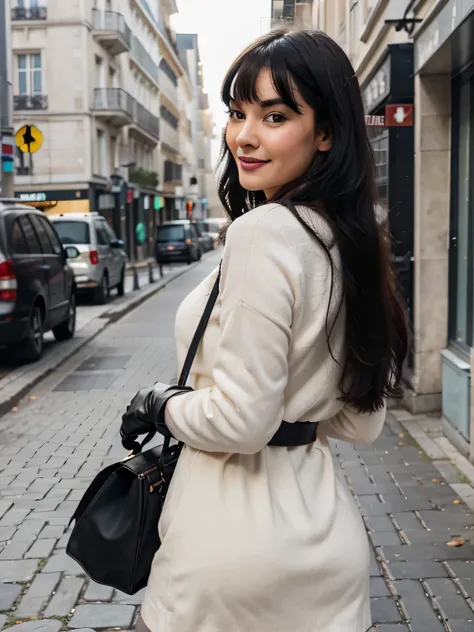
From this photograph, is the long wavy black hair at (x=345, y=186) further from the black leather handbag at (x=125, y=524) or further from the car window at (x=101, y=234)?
the car window at (x=101, y=234)

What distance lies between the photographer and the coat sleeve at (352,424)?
1938 mm

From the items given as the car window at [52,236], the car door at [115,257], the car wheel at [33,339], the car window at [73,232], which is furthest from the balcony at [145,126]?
the car wheel at [33,339]

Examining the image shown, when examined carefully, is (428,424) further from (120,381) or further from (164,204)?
(164,204)

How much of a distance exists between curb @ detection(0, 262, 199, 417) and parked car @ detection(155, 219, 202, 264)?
10.6 metres

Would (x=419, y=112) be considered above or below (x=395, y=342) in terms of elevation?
above

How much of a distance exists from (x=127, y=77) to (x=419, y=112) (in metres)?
42.1

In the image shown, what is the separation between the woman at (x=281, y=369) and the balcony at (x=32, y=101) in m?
37.6

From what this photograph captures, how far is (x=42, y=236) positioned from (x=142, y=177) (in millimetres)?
38420

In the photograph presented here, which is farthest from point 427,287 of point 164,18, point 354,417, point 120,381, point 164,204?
point 164,18

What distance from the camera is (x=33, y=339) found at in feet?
36.4

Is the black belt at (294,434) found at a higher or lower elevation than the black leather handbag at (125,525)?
higher

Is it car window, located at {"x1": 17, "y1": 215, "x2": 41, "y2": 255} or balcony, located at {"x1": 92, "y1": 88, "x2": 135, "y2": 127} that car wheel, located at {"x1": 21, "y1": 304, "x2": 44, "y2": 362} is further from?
balcony, located at {"x1": 92, "y1": 88, "x2": 135, "y2": 127}

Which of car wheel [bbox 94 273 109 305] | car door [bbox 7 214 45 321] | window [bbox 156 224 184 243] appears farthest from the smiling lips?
window [bbox 156 224 184 243]

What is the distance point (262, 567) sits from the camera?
161 centimetres
